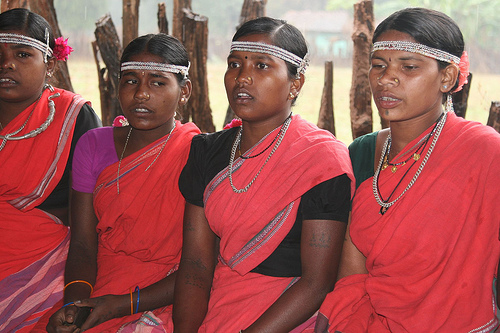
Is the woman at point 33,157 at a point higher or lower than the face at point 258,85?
lower

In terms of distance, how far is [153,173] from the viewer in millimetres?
2578

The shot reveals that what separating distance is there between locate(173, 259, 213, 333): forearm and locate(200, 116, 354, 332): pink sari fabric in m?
0.05

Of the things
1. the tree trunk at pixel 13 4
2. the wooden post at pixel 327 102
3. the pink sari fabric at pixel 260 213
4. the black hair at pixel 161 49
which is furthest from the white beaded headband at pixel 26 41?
the wooden post at pixel 327 102

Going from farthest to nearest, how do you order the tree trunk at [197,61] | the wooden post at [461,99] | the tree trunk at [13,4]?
the tree trunk at [197,61]
the tree trunk at [13,4]
the wooden post at [461,99]

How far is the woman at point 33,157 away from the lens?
106 inches

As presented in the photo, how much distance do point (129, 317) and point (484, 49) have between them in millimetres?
6831

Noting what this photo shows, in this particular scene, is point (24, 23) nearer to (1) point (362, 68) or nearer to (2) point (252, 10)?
(2) point (252, 10)

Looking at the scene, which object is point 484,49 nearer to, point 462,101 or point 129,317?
point 462,101

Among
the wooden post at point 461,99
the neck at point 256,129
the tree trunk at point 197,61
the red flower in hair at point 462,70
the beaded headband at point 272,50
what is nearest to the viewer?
the red flower in hair at point 462,70

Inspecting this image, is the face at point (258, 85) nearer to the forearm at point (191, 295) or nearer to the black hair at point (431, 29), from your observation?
the black hair at point (431, 29)

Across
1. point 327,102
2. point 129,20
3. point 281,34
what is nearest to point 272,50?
point 281,34

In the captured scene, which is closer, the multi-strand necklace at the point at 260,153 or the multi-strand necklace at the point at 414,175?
the multi-strand necklace at the point at 414,175

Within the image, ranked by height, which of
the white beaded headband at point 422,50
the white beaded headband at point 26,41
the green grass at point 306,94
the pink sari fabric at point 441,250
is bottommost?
the green grass at point 306,94

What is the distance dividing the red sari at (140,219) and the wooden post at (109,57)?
156 centimetres
